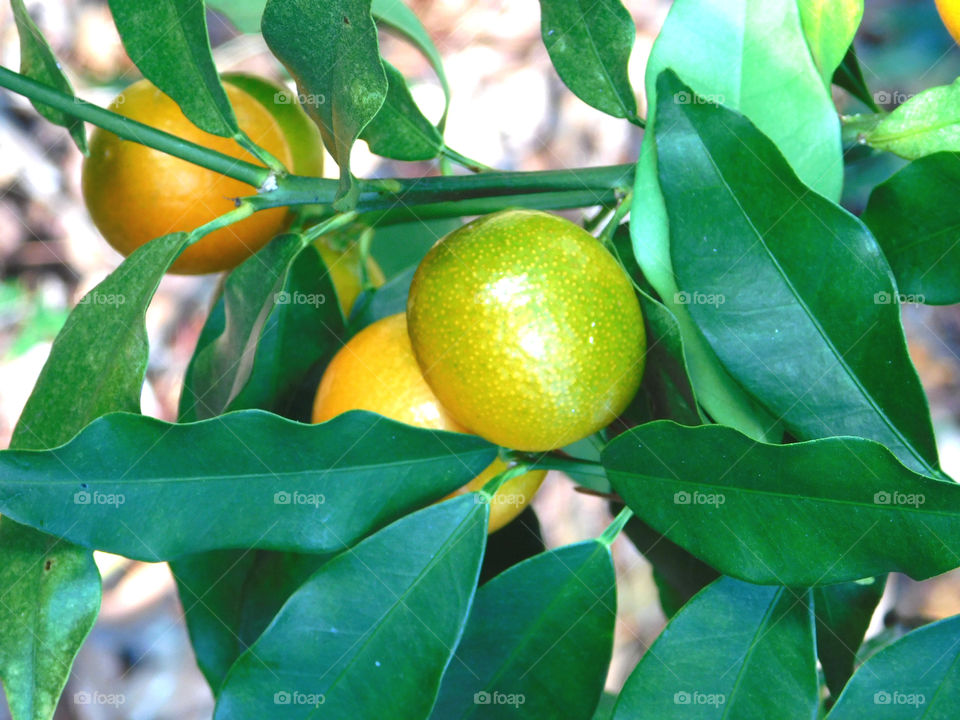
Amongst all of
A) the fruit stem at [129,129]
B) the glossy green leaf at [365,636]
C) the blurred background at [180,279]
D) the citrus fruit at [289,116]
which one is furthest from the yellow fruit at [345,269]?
the blurred background at [180,279]

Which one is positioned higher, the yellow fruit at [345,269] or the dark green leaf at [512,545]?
the yellow fruit at [345,269]

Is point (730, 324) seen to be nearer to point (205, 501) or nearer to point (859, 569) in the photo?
point (859, 569)

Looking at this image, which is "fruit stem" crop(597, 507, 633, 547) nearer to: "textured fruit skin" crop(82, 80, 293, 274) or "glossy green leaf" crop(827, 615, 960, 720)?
A: "glossy green leaf" crop(827, 615, 960, 720)

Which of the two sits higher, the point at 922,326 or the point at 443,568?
the point at 443,568

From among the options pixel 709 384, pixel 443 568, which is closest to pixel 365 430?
→ pixel 443 568

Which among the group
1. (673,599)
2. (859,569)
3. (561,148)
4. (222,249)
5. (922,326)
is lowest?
(922,326)

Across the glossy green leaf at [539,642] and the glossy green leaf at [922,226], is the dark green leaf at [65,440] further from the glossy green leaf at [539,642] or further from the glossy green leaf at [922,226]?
the glossy green leaf at [922,226]
